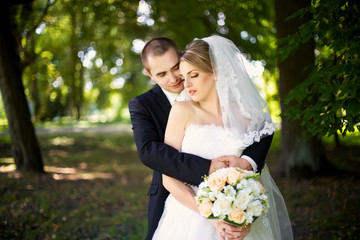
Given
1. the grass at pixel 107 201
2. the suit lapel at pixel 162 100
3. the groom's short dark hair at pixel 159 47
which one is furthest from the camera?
the grass at pixel 107 201

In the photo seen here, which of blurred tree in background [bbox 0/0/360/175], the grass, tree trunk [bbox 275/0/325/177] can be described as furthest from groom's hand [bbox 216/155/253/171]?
tree trunk [bbox 275/0/325/177]

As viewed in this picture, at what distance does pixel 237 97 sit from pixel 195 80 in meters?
0.39

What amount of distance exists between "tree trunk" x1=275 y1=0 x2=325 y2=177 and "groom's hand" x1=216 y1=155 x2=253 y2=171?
519cm

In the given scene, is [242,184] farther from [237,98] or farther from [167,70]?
[167,70]

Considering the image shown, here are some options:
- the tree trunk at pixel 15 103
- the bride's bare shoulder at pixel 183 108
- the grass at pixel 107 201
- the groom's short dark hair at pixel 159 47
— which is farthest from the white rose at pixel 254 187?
the tree trunk at pixel 15 103

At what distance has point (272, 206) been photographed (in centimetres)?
317

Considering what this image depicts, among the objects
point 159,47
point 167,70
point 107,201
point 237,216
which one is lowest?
point 107,201

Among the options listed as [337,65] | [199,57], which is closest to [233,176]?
[199,57]

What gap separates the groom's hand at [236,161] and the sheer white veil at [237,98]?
0.39 feet

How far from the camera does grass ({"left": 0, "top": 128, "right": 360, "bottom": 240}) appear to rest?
593cm

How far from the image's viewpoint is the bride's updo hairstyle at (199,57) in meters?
2.76

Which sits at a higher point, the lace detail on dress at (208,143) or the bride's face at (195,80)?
the bride's face at (195,80)

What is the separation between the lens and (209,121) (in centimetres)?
289

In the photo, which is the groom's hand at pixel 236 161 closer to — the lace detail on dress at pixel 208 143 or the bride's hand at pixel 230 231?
the lace detail on dress at pixel 208 143
